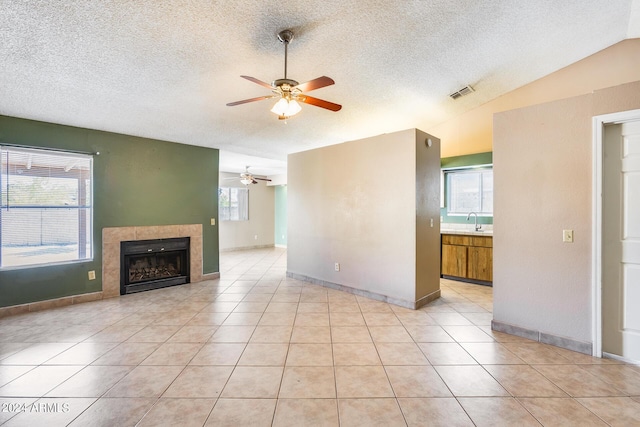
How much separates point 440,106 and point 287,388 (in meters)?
4.51

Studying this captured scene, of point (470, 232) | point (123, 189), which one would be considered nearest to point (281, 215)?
point (123, 189)

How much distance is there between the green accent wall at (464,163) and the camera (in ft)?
17.1

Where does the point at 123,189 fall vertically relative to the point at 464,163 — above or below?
below

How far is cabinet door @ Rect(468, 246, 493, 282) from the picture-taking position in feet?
15.9

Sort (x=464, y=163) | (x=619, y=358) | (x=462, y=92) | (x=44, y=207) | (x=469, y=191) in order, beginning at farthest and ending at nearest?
(x=469, y=191) → (x=464, y=163) → (x=462, y=92) → (x=44, y=207) → (x=619, y=358)

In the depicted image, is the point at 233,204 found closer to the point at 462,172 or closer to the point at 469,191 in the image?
the point at 462,172

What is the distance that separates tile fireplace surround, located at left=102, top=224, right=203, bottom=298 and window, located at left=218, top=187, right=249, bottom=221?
161 inches

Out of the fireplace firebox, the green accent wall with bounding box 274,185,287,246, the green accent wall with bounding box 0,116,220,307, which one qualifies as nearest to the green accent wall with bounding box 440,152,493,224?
the green accent wall with bounding box 0,116,220,307

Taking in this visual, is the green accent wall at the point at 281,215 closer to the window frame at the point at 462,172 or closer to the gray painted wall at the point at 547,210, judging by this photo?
the window frame at the point at 462,172

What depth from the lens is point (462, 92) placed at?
411 cm

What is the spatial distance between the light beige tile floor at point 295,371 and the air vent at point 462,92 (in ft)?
10.2

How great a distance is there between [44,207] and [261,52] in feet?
12.8

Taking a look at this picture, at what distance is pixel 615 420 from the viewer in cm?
177

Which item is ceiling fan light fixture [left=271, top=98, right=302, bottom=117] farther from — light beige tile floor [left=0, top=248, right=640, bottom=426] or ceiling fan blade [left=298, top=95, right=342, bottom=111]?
light beige tile floor [left=0, top=248, right=640, bottom=426]
